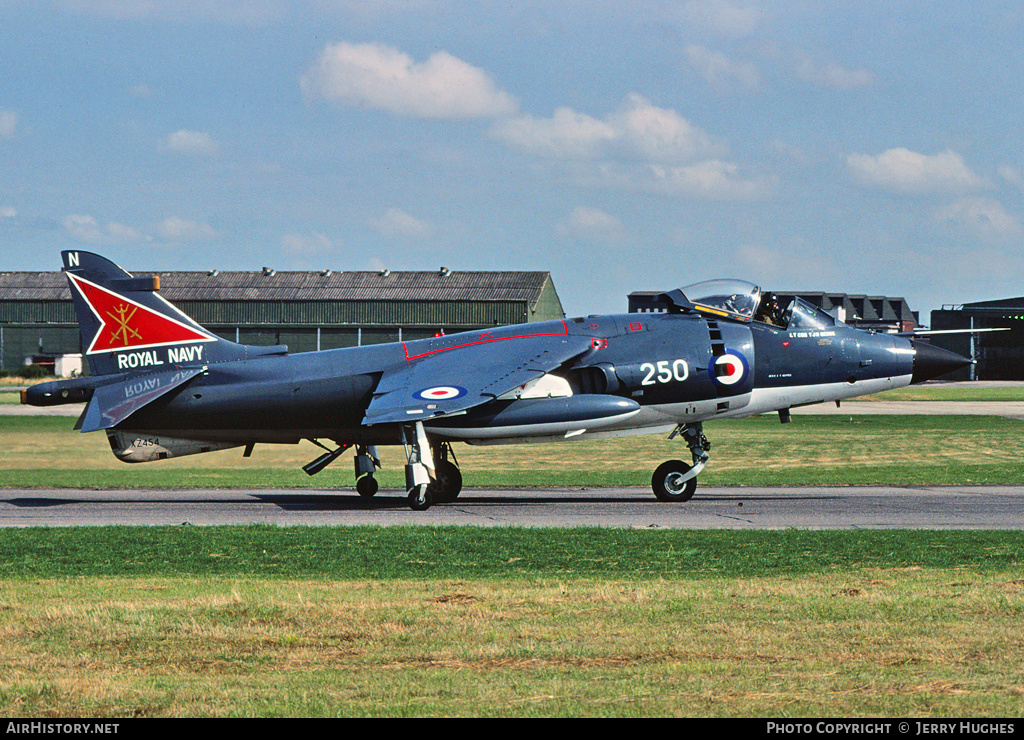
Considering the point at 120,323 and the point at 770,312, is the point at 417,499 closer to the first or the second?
the point at 120,323

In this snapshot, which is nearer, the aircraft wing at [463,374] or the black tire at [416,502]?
the aircraft wing at [463,374]

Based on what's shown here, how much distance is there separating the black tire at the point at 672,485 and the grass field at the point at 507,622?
5454 mm

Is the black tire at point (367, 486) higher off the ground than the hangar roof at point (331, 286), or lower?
lower

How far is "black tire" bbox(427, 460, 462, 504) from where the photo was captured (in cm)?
2252

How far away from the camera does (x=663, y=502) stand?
21922 millimetres

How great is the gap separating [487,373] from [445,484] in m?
3.00

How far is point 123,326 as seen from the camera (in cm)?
2256

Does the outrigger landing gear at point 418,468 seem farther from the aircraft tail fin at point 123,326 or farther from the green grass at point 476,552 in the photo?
the aircraft tail fin at point 123,326

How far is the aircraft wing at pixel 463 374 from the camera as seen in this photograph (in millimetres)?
20062

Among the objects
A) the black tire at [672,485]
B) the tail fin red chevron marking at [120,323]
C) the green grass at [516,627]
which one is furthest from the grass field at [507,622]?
the tail fin red chevron marking at [120,323]

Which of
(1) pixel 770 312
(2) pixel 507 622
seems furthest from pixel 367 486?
(2) pixel 507 622

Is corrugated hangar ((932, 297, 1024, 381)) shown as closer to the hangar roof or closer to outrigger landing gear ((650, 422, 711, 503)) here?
the hangar roof

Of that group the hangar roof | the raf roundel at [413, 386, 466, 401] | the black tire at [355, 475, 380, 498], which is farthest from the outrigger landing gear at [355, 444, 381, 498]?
the hangar roof

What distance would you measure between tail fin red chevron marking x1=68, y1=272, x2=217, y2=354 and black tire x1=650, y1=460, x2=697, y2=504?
395 inches
